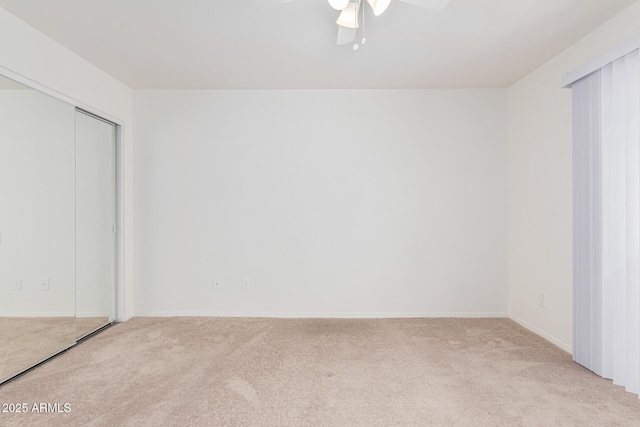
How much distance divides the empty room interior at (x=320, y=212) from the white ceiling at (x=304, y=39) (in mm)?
24

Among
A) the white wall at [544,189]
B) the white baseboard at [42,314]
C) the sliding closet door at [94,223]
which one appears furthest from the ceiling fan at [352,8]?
the white baseboard at [42,314]

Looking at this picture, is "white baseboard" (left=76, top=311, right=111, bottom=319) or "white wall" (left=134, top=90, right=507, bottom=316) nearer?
"white baseboard" (left=76, top=311, right=111, bottom=319)

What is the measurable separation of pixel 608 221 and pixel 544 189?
0.88m

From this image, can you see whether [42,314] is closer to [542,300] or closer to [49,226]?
[49,226]

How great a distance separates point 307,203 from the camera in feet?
Result: 13.0

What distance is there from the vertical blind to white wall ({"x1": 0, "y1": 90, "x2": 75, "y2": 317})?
13.5 feet

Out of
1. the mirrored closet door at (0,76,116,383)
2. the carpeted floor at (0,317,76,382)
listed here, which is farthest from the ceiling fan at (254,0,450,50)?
the carpeted floor at (0,317,76,382)

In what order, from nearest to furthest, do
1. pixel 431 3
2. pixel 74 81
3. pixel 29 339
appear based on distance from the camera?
pixel 431 3, pixel 29 339, pixel 74 81

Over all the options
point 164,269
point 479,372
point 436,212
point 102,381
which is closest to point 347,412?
point 479,372

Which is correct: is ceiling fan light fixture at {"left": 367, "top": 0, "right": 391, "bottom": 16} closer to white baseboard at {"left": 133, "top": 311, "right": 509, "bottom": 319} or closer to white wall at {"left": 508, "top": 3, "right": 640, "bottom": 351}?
white wall at {"left": 508, "top": 3, "right": 640, "bottom": 351}

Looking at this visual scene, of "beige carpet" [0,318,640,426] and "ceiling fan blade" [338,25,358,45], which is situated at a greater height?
"ceiling fan blade" [338,25,358,45]

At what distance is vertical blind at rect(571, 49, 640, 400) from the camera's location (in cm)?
223

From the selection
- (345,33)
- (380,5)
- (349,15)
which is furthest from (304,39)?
(380,5)

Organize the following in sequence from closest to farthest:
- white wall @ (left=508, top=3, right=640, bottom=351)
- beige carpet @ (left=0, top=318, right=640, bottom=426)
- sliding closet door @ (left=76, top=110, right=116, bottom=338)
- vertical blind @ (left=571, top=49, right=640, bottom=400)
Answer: beige carpet @ (left=0, top=318, right=640, bottom=426) < vertical blind @ (left=571, top=49, right=640, bottom=400) < white wall @ (left=508, top=3, right=640, bottom=351) < sliding closet door @ (left=76, top=110, right=116, bottom=338)
